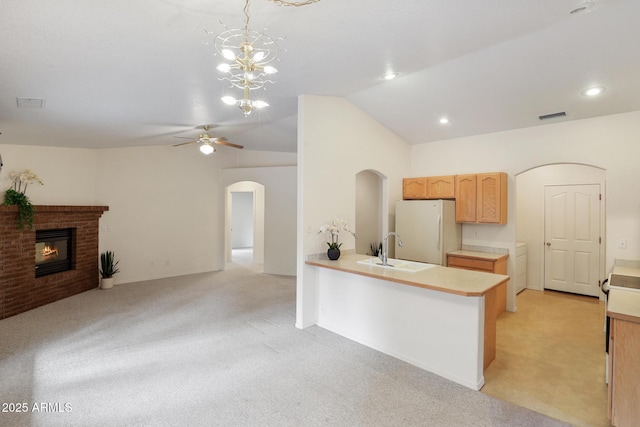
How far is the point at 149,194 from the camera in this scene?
6.38 metres

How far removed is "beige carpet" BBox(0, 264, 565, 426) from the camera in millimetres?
2217

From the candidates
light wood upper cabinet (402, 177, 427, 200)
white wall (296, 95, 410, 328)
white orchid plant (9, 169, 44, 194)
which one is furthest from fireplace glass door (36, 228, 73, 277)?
light wood upper cabinet (402, 177, 427, 200)

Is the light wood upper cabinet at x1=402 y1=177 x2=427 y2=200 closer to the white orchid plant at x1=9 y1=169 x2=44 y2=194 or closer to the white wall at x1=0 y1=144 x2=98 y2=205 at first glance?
the white wall at x1=0 y1=144 x2=98 y2=205

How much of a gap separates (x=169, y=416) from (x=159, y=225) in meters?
5.06

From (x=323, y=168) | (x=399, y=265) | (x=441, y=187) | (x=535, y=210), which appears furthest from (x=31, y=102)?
(x=535, y=210)

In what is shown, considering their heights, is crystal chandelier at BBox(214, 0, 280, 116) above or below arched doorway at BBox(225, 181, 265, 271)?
above

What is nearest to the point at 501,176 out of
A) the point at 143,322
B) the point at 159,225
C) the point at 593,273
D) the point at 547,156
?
the point at 547,156

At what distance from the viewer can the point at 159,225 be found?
256 inches

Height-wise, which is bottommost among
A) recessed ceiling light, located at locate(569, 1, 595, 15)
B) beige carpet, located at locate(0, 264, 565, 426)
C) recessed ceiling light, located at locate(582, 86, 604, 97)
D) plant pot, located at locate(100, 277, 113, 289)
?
beige carpet, located at locate(0, 264, 565, 426)

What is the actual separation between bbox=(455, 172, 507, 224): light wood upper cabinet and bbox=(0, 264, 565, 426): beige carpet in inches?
107

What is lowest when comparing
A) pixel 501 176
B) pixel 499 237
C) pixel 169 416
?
pixel 169 416

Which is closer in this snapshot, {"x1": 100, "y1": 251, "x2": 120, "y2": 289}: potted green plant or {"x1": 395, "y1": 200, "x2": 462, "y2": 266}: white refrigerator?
{"x1": 395, "y1": 200, "x2": 462, "y2": 266}: white refrigerator

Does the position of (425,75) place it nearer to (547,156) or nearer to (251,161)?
(547,156)

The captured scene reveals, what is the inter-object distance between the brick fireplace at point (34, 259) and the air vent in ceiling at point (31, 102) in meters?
2.04
